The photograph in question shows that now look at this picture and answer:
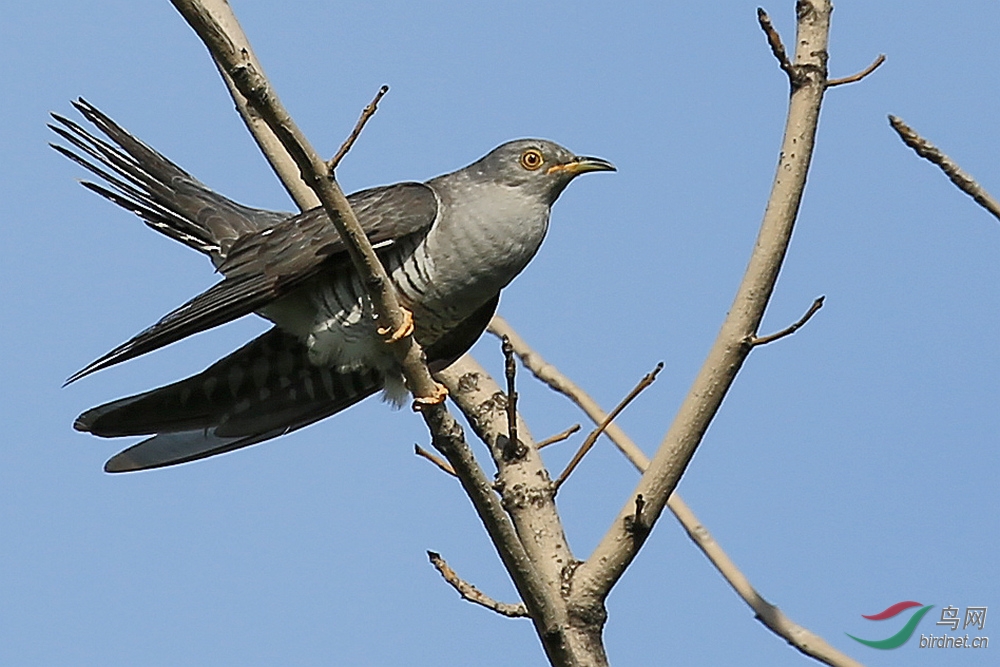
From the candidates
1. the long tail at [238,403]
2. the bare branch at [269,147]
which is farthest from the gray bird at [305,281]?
the bare branch at [269,147]

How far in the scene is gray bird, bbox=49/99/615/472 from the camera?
3484 millimetres

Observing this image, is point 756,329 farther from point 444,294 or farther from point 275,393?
point 275,393

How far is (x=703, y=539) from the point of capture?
3008 millimetres

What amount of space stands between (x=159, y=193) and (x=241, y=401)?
744 millimetres

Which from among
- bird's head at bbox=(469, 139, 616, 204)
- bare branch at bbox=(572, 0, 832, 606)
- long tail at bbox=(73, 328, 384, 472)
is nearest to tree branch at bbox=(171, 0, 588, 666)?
bare branch at bbox=(572, 0, 832, 606)

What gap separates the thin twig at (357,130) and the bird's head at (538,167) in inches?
52.4

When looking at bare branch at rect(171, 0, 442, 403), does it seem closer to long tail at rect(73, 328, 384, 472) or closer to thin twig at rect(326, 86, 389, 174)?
thin twig at rect(326, 86, 389, 174)

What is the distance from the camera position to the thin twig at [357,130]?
7.45 ft

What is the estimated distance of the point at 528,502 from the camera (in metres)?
3.27

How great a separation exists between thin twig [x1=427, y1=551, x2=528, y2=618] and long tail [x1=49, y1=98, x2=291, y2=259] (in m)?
1.46

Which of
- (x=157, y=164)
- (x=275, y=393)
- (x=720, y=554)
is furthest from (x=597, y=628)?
(x=157, y=164)

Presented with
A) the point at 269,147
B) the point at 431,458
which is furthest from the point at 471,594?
the point at 269,147

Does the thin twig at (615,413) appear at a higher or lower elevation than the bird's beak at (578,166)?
lower

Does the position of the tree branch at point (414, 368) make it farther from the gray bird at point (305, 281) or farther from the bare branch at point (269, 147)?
the bare branch at point (269, 147)
